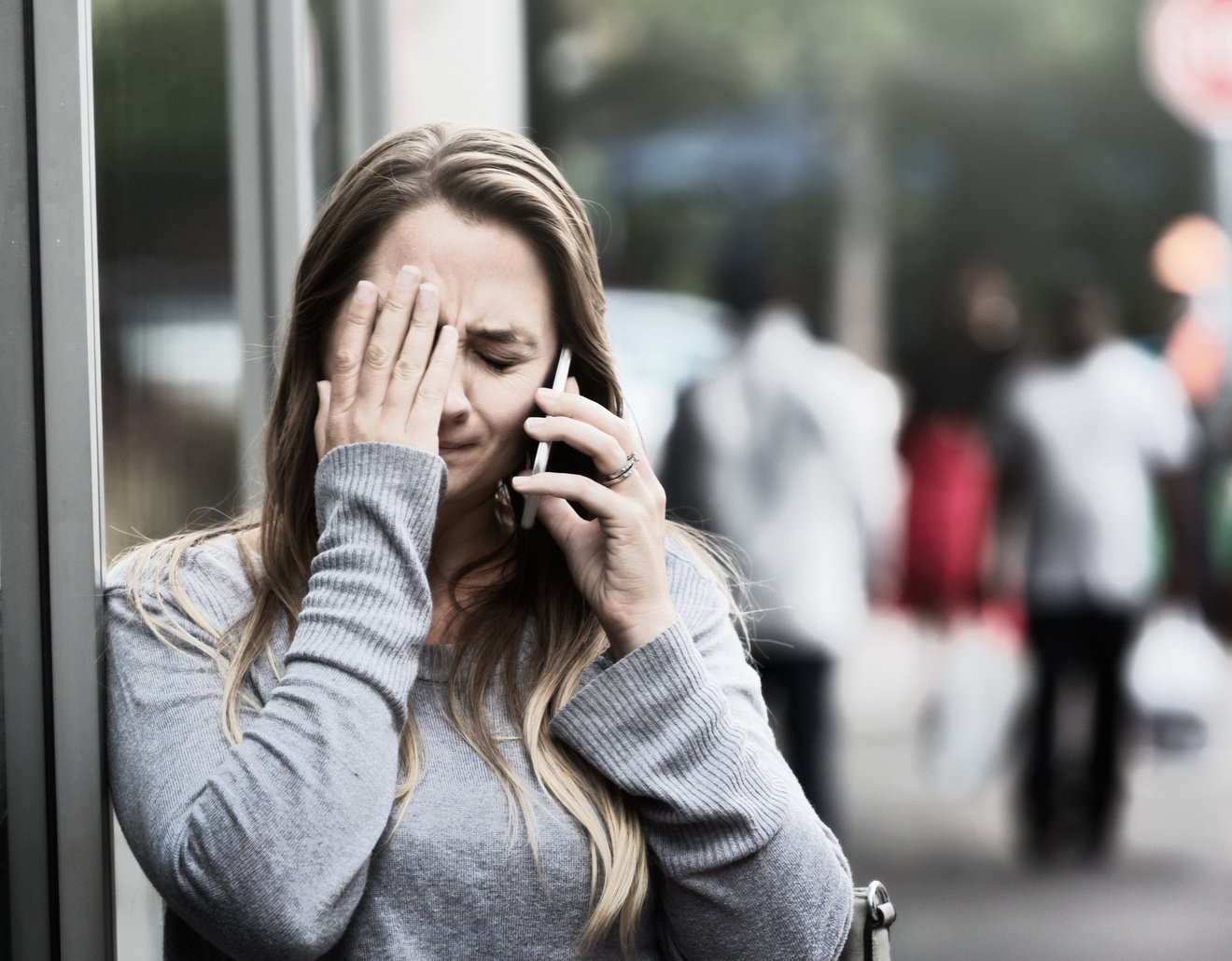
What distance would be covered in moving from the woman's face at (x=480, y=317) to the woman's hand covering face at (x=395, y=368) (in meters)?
0.05

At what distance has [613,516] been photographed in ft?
6.32

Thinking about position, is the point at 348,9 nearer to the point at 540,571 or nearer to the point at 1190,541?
the point at 540,571

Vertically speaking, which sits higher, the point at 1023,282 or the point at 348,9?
the point at 348,9

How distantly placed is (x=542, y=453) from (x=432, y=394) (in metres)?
→ 0.14

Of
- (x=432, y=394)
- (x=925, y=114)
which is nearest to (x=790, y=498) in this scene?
(x=432, y=394)

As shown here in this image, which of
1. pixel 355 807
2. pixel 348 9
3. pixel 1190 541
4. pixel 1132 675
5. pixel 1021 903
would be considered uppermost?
pixel 348 9

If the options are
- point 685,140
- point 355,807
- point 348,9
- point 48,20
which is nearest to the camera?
point 355,807

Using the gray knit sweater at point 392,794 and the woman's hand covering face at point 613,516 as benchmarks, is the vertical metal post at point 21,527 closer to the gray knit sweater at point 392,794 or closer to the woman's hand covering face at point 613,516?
the gray knit sweater at point 392,794

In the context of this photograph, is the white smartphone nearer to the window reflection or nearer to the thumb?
the thumb

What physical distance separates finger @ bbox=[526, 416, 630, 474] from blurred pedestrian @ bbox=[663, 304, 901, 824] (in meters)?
3.75

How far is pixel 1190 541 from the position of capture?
6.79m

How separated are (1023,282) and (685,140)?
384cm

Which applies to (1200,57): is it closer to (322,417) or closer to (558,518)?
(558,518)

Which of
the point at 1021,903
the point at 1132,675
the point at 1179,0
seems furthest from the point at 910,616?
the point at 1179,0
